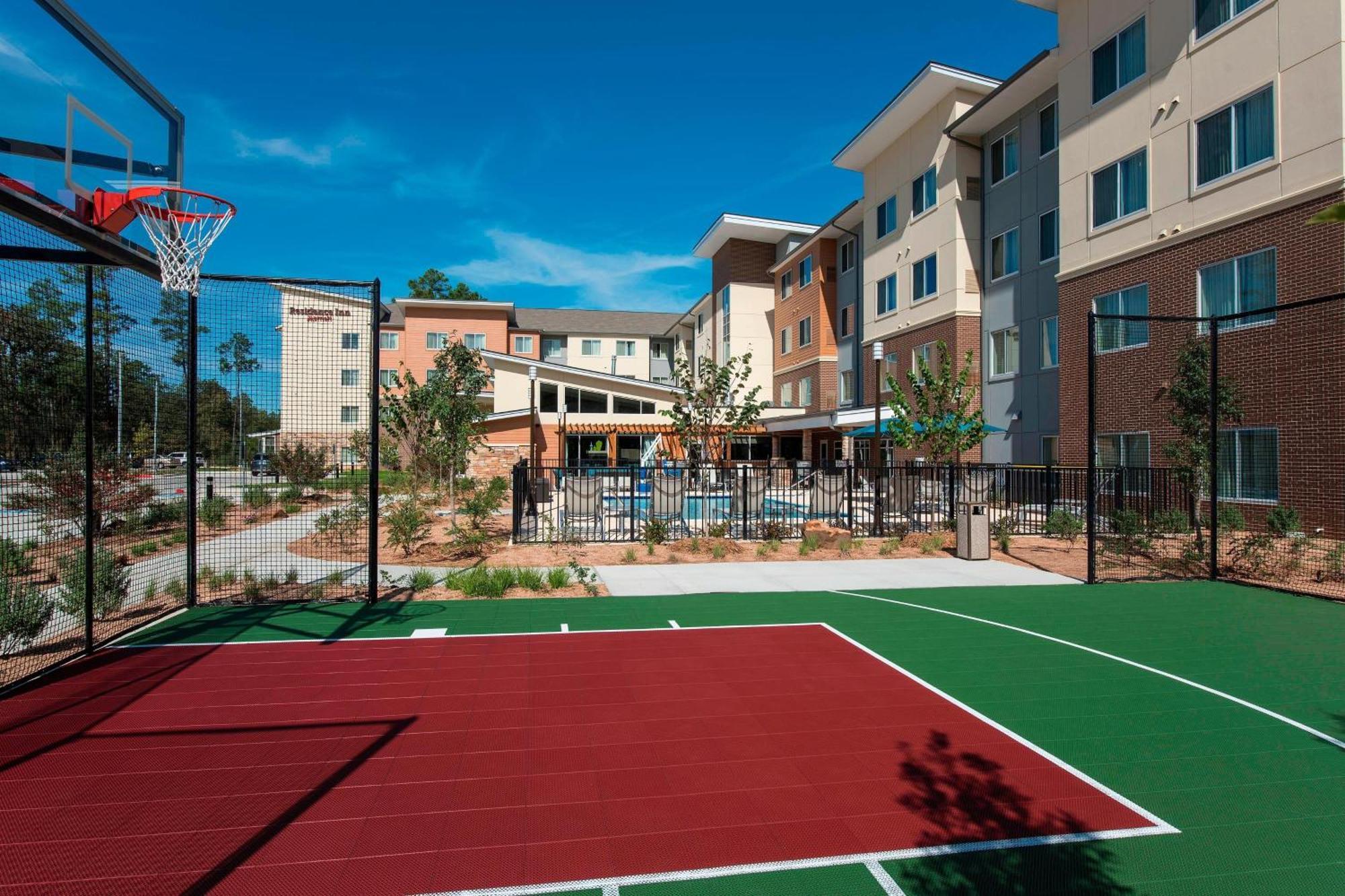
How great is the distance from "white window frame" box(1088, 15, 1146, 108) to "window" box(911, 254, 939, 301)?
8124mm

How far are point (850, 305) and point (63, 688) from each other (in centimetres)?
3472

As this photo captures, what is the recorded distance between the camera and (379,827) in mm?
3926

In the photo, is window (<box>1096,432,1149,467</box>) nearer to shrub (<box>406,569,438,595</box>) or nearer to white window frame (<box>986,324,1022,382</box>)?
white window frame (<box>986,324,1022,382</box>)

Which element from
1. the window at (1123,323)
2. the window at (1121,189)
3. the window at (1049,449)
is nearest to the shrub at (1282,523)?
the window at (1123,323)

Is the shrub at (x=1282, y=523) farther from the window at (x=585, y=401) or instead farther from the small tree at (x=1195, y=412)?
the window at (x=585, y=401)

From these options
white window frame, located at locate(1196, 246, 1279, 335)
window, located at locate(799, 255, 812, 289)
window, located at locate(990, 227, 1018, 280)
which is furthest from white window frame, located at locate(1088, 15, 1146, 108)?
window, located at locate(799, 255, 812, 289)

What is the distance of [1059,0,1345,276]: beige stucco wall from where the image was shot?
1470cm

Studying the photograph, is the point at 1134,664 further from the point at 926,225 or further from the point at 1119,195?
the point at 926,225

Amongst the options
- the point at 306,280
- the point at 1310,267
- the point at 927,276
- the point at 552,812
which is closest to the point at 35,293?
the point at 306,280

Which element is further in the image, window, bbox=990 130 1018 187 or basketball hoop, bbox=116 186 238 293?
window, bbox=990 130 1018 187

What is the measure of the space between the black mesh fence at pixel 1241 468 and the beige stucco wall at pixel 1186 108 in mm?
2953

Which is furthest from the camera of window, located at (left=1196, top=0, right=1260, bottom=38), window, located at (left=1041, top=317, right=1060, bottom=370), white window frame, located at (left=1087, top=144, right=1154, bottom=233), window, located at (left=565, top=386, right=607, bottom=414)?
window, located at (left=565, top=386, right=607, bottom=414)

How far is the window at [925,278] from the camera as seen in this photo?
93.0ft

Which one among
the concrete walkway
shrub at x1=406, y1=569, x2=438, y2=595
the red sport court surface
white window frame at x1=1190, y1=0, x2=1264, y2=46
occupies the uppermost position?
white window frame at x1=1190, y1=0, x2=1264, y2=46
